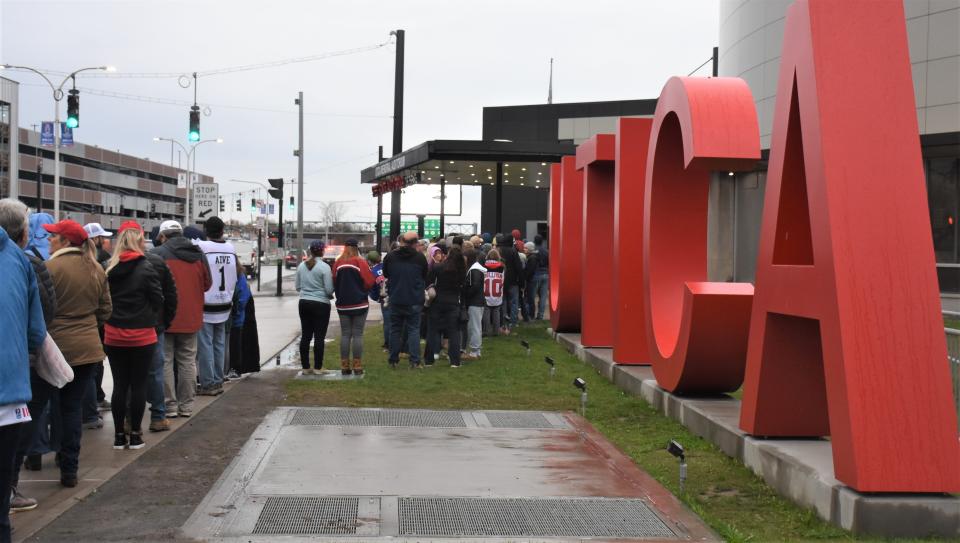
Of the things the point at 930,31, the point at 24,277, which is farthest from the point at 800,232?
the point at 930,31

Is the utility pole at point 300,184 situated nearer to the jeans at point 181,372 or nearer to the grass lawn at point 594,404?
the grass lawn at point 594,404

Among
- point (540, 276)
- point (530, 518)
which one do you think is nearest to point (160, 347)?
point (530, 518)

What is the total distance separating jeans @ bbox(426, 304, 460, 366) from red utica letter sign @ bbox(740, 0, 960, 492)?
24.2 feet

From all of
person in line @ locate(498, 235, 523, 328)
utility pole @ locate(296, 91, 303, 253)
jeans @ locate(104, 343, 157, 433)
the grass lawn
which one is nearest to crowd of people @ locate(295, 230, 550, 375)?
the grass lawn

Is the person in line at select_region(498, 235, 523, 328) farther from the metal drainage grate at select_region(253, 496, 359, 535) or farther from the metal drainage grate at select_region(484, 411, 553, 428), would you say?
the metal drainage grate at select_region(253, 496, 359, 535)

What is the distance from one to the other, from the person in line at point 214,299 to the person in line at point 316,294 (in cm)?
162

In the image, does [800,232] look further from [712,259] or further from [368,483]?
[712,259]

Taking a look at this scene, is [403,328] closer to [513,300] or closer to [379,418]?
[379,418]

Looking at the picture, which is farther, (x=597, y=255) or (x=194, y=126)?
(x=194, y=126)

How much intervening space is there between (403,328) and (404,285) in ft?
2.52

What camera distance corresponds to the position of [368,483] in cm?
698

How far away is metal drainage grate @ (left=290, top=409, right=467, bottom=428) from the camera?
31.1 feet

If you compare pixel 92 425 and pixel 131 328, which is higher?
pixel 131 328

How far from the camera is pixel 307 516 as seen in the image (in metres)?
→ 6.06
